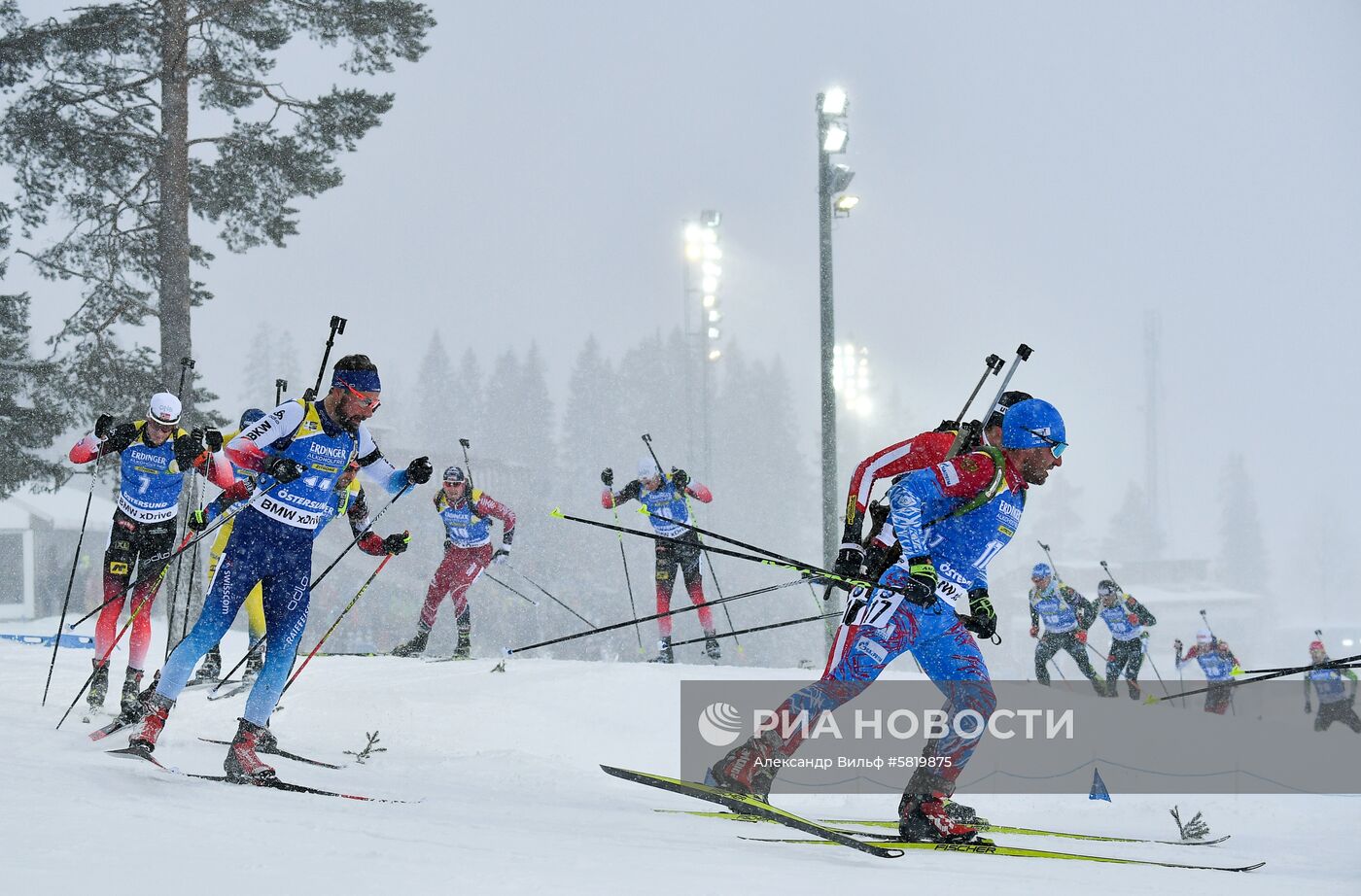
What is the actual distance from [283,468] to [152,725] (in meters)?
1.40

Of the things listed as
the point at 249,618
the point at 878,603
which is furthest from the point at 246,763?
the point at 249,618

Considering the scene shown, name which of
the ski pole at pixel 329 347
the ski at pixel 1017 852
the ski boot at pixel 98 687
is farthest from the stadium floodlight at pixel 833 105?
the ski boot at pixel 98 687

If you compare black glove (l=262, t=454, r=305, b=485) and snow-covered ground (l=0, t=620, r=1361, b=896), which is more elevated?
black glove (l=262, t=454, r=305, b=485)

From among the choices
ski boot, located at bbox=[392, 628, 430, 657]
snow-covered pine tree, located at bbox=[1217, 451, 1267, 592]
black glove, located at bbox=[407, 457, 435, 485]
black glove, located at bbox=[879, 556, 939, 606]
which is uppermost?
snow-covered pine tree, located at bbox=[1217, 451, 1267, 592]

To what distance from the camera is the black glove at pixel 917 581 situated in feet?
13.9

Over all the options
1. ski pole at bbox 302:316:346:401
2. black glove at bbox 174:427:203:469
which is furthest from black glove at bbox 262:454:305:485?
black glove at bbox 174:427:203:469

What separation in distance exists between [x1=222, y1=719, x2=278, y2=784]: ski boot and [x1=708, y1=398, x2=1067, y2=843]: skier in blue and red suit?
214 centimetres

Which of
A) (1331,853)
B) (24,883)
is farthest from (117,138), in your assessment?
(1331,853)

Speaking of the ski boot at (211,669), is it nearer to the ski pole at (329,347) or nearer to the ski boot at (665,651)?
the ski pole at (329,347)

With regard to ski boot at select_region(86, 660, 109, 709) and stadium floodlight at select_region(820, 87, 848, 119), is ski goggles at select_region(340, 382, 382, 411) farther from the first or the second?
stadium floodlight at select_region(820, 87, 848, 119)

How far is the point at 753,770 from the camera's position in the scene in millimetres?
4500

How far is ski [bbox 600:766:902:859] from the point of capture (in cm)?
386

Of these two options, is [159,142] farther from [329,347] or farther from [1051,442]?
[1051,442]

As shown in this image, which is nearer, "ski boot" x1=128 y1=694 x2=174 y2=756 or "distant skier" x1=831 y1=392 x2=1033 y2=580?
"ski boot" x1=128 y1=694 x2=174 y2=756
